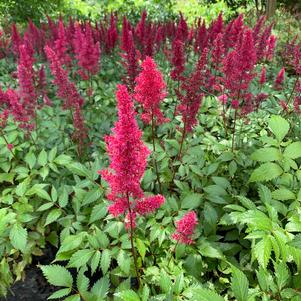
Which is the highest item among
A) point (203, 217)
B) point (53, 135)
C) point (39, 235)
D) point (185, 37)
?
point (185, 37)

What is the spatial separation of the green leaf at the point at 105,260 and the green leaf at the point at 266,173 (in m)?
1.18

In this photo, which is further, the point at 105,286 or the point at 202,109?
the point at 202,109

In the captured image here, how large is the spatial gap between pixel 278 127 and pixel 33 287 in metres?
2.68

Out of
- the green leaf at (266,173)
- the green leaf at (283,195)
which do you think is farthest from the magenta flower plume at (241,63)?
the green leaf at (283,195)

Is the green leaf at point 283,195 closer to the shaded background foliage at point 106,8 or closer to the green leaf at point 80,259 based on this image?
the green leaf at point 80,259

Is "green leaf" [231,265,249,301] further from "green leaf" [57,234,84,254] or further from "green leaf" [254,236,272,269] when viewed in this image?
"green leaf" [57,234,84,254]

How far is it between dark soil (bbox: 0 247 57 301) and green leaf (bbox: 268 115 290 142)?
2417mm

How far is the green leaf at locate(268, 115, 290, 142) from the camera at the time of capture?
8.86 ft

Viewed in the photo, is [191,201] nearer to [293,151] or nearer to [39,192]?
[293,151]

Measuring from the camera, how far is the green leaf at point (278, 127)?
2702 mm

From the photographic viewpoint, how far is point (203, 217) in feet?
10.1

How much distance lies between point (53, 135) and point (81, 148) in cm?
35

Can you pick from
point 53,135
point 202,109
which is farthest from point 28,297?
point 202,109

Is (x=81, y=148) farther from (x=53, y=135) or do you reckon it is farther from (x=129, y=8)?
(x=129, y=8)
